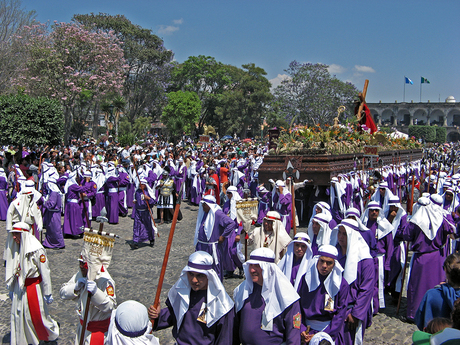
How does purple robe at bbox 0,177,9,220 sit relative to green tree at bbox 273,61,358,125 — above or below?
below

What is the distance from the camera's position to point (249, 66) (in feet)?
170

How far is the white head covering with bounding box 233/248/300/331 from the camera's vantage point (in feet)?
10.6

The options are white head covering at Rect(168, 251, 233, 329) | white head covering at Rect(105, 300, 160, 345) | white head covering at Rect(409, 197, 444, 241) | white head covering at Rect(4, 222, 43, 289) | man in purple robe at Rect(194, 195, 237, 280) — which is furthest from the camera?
man in purple robe at Rect(194, 195, 237, 280)

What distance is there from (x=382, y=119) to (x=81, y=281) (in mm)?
89249

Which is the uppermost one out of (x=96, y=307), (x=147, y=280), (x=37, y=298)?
(x=96, y=307)

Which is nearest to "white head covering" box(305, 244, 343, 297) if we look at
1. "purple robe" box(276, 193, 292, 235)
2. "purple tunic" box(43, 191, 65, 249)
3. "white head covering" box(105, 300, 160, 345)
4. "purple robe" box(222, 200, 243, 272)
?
"white head covering" box(105, 300, 160, 345)

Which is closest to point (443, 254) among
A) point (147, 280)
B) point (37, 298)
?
point (147, 280)

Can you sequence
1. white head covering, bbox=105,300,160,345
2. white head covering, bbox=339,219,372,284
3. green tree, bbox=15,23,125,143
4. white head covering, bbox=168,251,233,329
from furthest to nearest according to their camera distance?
green tree, bbox=15,23,125,143
white head covering, bbox=339,219,372,284
white head covering, bbox=168,251,233,329
white head covering, bbox=105,300,160,345

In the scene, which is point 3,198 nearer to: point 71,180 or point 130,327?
point 71,180

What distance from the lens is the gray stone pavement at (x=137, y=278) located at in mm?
5301

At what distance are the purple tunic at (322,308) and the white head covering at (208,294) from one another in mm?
900

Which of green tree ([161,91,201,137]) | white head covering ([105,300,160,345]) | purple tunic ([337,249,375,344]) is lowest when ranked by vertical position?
purple tunic ([337,249,375,344])

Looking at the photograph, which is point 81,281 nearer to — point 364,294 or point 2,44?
point 364,294

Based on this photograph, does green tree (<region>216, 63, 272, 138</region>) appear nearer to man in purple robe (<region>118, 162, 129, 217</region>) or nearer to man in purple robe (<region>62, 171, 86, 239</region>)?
man in purple robe (<region>118, 162, 129, 217</region>)
